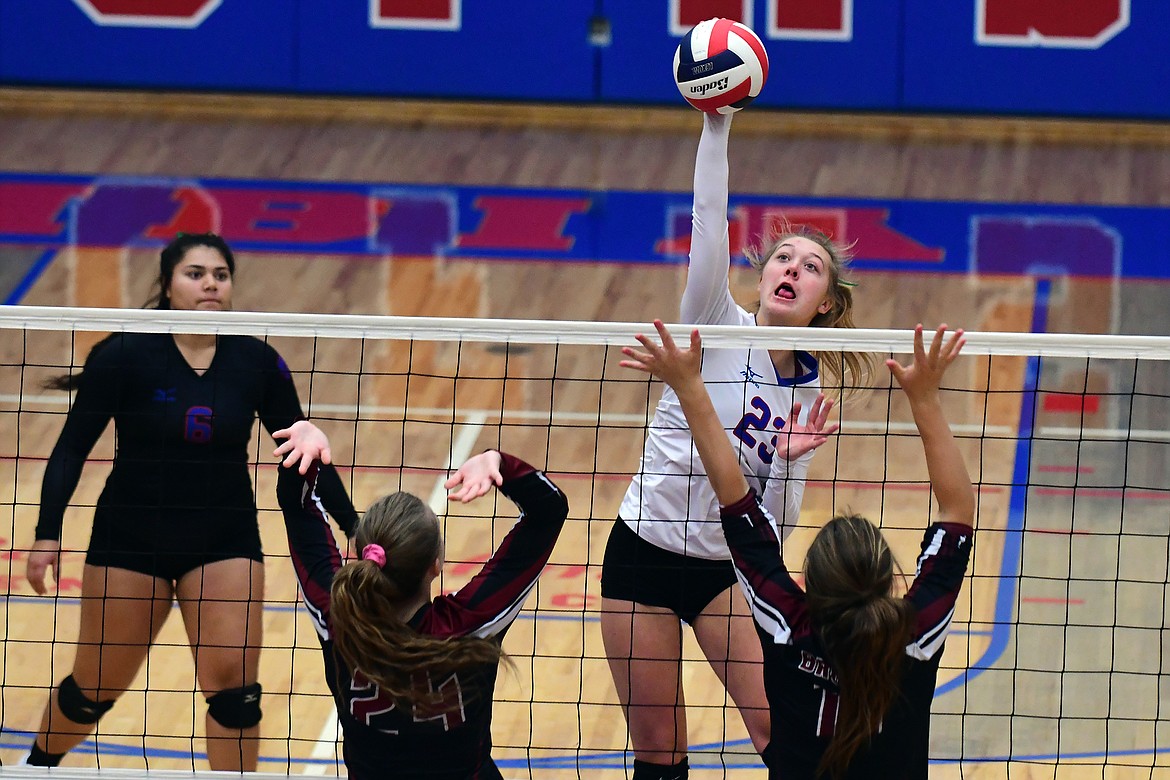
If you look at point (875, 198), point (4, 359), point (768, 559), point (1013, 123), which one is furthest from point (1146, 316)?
point (768, 559)

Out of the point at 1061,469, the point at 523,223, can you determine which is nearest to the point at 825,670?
the point at 1061,469

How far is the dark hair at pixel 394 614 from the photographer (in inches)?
130

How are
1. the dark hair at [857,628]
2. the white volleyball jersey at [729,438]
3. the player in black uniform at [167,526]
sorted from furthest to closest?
the player in black uniform at [167,526] < the white volleyball jersey at [729,438] < the dark hair at [857,628]

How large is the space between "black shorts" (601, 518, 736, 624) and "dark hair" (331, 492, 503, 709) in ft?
3.45

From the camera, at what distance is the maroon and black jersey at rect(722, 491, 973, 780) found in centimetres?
335

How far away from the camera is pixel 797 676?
3.39 metres

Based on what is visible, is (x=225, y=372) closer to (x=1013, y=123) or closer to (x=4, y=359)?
(x=4, y=359)

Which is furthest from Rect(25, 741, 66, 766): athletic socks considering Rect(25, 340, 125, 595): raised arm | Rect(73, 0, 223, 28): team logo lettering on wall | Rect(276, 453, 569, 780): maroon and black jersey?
Rect(73, 0, 223, 28): team logo lettering on wall

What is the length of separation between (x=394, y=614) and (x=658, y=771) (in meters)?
1.35

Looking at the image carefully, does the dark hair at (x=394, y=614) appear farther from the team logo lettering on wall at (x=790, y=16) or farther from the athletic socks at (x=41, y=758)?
the team logo lettering on wall at (x=790, y=16)

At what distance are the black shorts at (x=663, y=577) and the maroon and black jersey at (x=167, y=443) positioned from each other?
822mm

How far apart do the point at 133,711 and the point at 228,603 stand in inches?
55.1

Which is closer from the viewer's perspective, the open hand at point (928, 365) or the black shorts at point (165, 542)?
the open hand at point (928, 365)

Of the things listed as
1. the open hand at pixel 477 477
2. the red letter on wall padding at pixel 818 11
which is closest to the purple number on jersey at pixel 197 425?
the open hand at pixel 477 477
